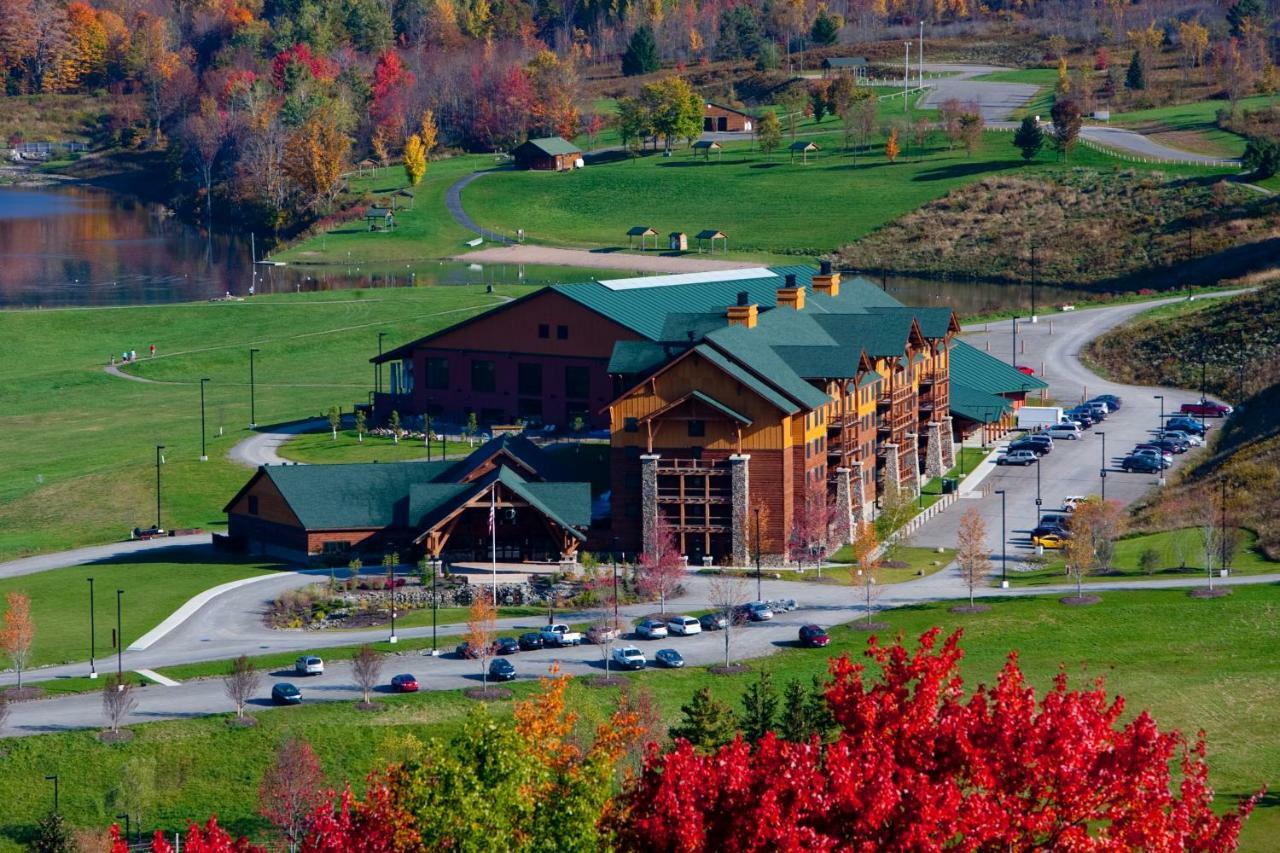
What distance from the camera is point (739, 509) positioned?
94.6 m

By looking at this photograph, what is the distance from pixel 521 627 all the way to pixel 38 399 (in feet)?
231

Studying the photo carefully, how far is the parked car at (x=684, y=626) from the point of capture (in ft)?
270

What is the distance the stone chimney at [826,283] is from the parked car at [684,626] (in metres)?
40.0

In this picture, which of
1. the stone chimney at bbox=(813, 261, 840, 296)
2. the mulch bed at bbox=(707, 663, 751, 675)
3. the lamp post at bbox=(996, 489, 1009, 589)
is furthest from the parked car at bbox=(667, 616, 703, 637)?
the stone chimney at bbox=(813, 261, 840, 296)

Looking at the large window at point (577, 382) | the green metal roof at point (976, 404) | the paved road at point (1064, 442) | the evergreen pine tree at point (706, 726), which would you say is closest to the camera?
the evergreen pine tree at point (706, 726)

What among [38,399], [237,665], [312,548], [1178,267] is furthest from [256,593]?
[1178,267]

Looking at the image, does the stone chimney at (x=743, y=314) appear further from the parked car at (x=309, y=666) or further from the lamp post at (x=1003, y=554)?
the parked car at (x=309, y=666)

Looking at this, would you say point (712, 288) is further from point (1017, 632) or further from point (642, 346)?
point (1017, 632)

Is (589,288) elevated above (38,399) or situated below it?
above

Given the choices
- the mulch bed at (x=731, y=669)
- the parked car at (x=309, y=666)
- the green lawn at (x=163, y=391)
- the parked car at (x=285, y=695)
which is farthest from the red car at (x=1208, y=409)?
the parked car at (x=285, y=695)

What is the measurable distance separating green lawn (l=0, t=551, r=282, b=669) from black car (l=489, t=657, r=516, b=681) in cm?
1435

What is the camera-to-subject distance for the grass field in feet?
217

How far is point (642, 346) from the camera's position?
4072 inches

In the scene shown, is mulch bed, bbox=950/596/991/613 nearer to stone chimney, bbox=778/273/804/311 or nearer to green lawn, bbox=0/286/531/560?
stone chimney, bbox=778/273/804/311
